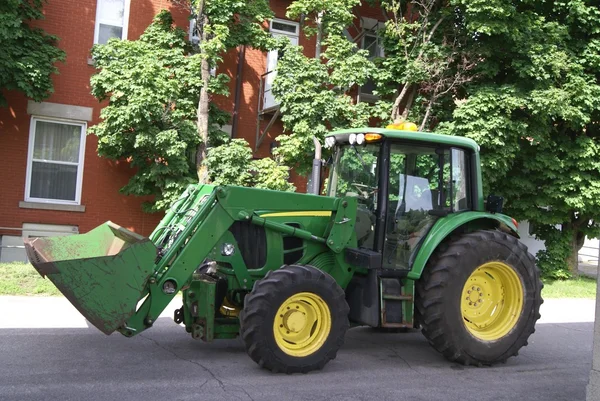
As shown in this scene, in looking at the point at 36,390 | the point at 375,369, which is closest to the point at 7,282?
the point at 36,390

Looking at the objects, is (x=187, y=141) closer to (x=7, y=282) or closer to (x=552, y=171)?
(x=7, y=282)

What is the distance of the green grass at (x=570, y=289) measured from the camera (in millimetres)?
12891

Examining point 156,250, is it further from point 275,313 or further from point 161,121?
point 161,121

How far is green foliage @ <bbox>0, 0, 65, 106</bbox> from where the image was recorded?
37.0 feet

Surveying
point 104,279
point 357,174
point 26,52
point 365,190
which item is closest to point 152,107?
point 26,52

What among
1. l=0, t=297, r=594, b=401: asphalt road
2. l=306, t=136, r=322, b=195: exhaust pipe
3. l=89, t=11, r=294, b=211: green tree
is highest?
l=89, t=11, r=294, b=211: green tree

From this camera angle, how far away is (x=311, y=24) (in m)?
14.4

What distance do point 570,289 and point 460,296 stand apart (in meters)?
8.85

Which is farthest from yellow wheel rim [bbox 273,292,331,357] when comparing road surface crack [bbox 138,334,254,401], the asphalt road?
road surface crack [bbox 138,334,254,401]

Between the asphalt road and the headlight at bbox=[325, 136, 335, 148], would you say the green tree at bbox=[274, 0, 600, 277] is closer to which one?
the headlight at bbox=[325, 136, 335, 148]

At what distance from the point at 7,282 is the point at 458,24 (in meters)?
10.7

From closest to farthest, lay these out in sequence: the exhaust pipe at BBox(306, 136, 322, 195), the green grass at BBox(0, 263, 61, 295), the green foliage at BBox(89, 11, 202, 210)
→ the exhaust pipe at BBox(306, 136, 322, 195) < the green grass at BBox(0, 263, 61, 295) < the green foliage at BBox(89, 11, 202, 210)

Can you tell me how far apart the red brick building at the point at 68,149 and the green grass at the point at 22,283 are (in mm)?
3140

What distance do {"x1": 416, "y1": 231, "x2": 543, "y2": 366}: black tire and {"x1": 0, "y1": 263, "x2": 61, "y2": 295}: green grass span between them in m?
6.09
